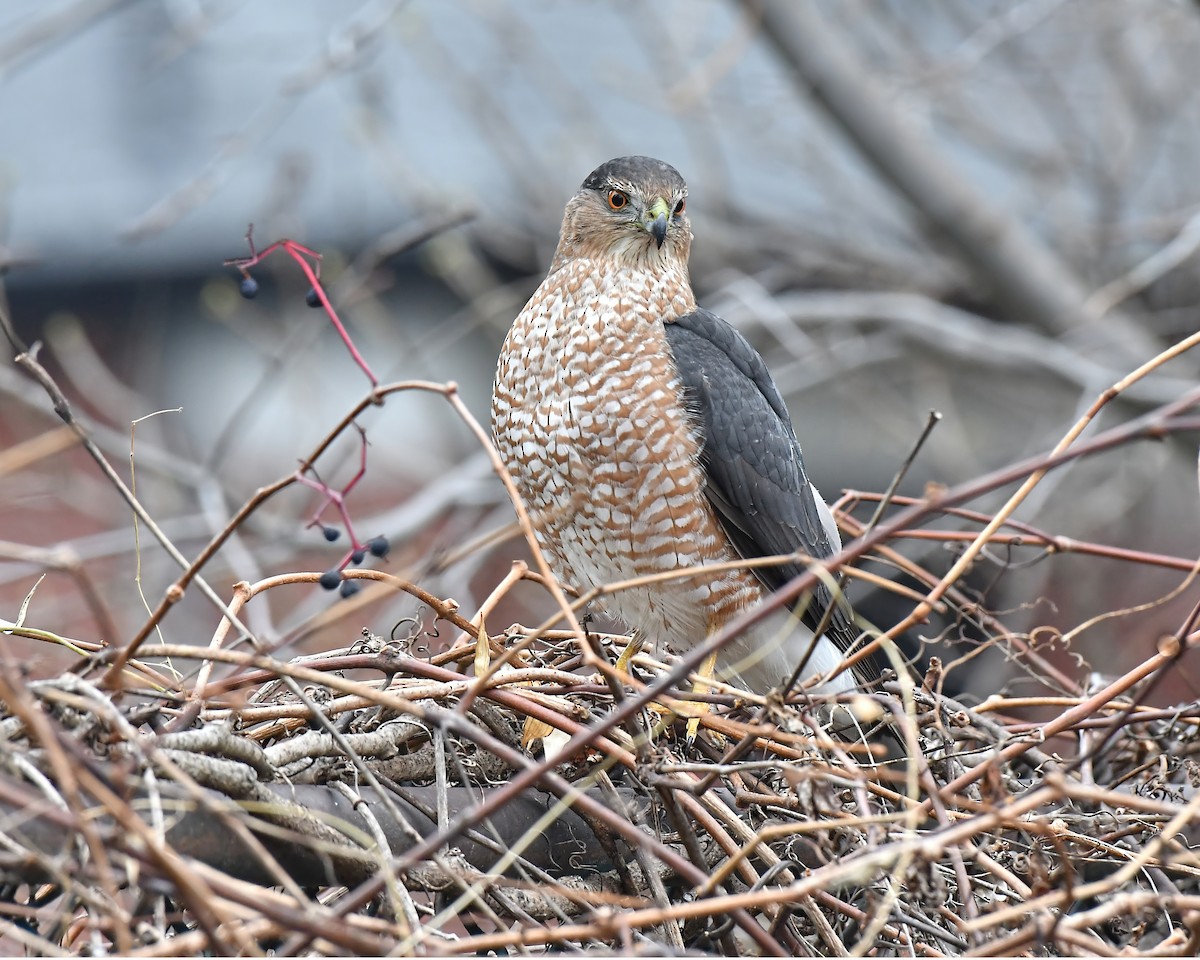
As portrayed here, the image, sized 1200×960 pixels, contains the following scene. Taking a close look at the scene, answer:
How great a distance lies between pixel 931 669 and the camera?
2510 mm

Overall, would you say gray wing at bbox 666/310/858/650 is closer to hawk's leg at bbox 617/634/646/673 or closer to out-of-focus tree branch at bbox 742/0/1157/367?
hawk's leg at bbox 617/634/646/673

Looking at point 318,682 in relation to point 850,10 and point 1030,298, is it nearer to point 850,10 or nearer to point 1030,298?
point 1030,298

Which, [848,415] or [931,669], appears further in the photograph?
[848,415]

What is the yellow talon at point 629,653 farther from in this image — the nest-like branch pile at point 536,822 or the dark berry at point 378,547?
the dark berry at point 378,547

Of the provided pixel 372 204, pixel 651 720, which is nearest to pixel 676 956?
pixel 651 720

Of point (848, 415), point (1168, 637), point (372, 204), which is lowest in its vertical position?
point (848, 415)

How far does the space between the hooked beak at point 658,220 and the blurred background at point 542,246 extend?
1.68m

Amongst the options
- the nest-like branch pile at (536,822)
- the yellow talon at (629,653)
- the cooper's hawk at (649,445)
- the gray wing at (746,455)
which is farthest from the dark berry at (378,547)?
the gray wing at (746,455)

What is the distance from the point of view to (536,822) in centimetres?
230

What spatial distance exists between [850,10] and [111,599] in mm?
5111

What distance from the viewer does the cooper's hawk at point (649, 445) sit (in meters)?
3.29

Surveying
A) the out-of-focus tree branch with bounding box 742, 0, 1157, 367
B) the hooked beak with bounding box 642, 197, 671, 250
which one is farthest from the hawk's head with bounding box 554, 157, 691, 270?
the out-of-focus tree branch with bounding box 742, 0, 1157, 367

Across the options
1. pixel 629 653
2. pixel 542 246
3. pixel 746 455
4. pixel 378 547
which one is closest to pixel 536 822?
pixel 378 547

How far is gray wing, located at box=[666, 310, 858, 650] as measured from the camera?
3.40 metres
